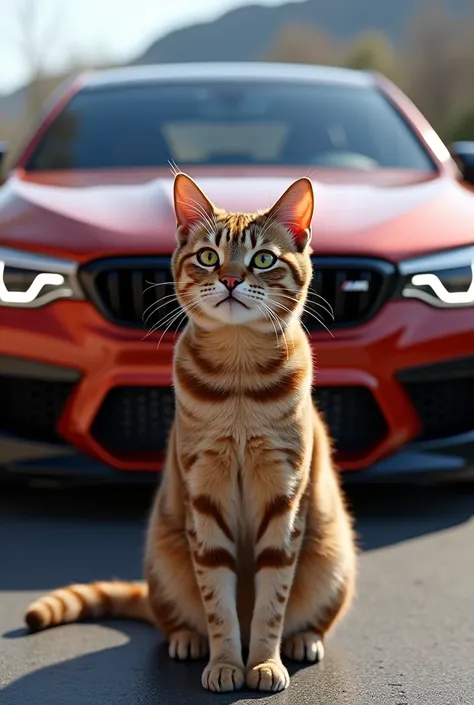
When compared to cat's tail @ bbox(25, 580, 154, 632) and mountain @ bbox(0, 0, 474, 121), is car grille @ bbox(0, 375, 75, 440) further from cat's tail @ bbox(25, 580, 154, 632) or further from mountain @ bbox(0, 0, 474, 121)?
mountain @ bbox(0, 0, 474, 121)

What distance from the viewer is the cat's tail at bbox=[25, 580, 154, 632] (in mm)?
3449

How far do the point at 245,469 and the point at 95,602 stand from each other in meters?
0.77

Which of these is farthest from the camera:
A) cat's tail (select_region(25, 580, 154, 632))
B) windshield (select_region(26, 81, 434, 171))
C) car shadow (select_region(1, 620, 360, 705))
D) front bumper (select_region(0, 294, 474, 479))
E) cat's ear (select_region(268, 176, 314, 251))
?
windshield (select_region(26, 81, 434, 171))

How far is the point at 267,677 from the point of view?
9.75 ft

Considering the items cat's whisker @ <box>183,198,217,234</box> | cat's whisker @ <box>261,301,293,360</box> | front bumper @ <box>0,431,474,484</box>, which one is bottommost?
front bumper @ <box>0,431,474,484</box>

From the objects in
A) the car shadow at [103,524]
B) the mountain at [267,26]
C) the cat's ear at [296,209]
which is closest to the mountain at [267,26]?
the mountain at [267,26]

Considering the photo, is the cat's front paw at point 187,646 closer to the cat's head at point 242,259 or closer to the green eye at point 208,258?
the cat's head at point 242,259

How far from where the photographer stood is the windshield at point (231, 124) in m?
5.68

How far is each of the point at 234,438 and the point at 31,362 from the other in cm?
146

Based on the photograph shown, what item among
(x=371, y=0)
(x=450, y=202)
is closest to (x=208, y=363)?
(x=450, y=202)

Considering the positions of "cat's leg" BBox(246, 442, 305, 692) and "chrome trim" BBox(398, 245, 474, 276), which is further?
"chrome trim" BBox(398, 245, 474, 276)

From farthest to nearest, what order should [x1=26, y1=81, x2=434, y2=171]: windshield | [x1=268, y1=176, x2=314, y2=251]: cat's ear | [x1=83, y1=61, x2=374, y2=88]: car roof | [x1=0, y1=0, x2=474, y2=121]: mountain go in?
1. [x1=0, y1=0, x2=474, y2=121]: mountain
2. [x1=83, y1=61, x2=374, y2=88]: car roof
3. [x1=26, y1=81, x2=434, y2=171]: windshield
4. [x1=268, y1=176, x2=314, y2=251]: cat's ear

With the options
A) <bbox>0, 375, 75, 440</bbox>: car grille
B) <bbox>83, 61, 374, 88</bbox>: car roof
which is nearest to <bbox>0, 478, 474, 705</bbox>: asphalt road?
<bbox>0, 375, 75, 440</bbox>: car grille

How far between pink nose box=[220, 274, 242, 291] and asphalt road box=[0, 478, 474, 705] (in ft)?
3.39
